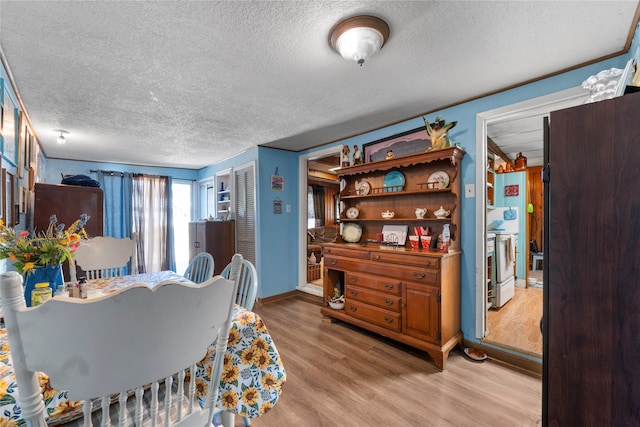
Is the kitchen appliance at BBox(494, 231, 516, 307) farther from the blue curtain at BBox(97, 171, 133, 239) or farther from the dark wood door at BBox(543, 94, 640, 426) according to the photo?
the blue curtain at BBox(97, 171, 133, 239)

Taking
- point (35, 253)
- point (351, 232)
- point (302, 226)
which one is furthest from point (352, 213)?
point (35, 253)

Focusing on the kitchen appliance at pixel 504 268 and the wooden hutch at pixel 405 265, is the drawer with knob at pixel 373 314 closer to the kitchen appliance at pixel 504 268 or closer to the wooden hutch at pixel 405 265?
the wooden hutch at pixel 405 265

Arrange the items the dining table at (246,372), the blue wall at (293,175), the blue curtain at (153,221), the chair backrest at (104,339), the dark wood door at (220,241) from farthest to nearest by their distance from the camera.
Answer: the blue curtain at (153,221)
the dark wood door at (220,241)
the blue wall at (293,175)
the dining table at (246,372)
the chair backrest at (104,339)

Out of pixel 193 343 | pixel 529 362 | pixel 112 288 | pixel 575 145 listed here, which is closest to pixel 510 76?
pixel 575 145

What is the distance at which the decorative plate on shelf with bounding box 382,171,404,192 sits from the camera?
2807 mm

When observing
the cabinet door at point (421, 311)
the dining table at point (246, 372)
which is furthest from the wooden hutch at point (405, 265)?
the dining table at point (246, 372)

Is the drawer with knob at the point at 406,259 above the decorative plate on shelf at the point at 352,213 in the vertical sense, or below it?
below

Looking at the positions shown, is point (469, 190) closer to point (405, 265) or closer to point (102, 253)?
point (405, 265)

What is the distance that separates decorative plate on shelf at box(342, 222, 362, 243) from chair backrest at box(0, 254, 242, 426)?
246 cm

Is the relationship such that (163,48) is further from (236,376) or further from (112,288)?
(236,376)

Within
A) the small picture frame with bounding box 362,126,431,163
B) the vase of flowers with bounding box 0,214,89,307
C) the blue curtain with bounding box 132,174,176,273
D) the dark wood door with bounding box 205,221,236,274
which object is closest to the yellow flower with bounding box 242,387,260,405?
the vase of flowers with bounding box 0,214,89,307

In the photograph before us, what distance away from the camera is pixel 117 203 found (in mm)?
4848

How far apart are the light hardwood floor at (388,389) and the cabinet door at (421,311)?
24 centimetres

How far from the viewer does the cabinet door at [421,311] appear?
2.14 m
